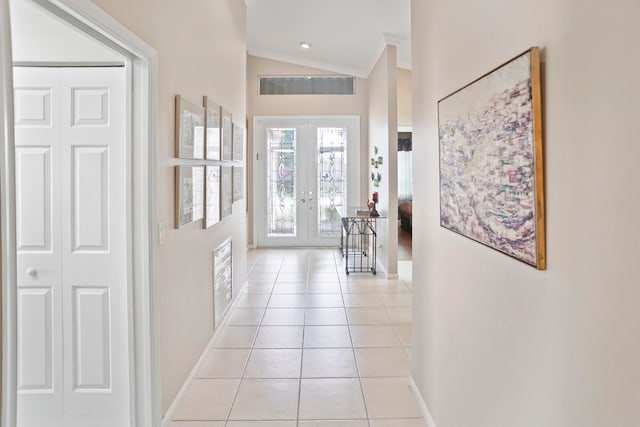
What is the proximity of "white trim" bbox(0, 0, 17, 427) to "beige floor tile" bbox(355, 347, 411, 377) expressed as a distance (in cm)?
213

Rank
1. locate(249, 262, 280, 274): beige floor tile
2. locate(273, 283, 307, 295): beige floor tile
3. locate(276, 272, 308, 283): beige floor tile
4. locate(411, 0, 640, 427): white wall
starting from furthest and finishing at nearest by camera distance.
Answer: locate(249, 262, 280, 274): beige floor tile → locate(276, 272, 308, 283): beige floor tile → locate(273, 283, 307, 295): beige floor tile → locate(411, 0, 640, 427): white wall

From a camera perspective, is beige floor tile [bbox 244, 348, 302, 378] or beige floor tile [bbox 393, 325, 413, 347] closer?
beige floor tile [bbox 244, 348, 302, 378]

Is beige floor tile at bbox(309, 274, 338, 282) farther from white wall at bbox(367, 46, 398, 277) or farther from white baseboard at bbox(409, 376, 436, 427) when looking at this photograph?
white baseboard at bbox(409, 376, 436, 427)

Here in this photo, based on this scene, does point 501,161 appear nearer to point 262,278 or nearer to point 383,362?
point 383,362

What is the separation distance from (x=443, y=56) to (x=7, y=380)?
6.59 ft

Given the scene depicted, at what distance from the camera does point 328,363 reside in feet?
9.75

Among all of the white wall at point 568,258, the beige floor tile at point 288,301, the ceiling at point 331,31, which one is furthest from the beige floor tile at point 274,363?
the ceiling at point 331,31

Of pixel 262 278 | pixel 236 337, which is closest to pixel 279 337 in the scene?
pixel 236 337

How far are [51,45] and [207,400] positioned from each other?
2.09 m

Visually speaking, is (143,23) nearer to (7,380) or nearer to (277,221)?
(7,380)

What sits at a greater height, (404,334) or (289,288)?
(289,288)

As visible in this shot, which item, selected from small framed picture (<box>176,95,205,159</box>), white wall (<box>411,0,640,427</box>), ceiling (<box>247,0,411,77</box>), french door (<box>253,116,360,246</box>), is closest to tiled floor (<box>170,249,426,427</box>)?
white wall (<box>411,0,640,427</box>)

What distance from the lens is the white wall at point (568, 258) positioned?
31.7 inches

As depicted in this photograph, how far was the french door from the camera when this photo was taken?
728cm
